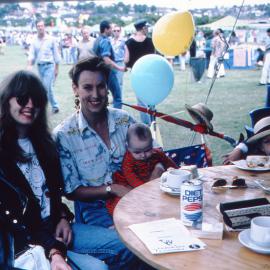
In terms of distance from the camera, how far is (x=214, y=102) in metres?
10.1

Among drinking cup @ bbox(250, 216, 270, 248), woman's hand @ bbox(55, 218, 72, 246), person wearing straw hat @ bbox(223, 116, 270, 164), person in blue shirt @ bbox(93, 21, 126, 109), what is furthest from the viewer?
person in blue shirt @ bbox(93, 21, 126, 109)

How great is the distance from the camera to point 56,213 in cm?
224

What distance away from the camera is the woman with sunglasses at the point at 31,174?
76.9 inches

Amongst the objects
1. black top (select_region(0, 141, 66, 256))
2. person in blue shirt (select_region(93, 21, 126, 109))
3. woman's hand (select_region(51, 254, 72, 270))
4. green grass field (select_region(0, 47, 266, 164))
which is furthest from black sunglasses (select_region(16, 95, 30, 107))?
person in blue shirt (select_region(93, 21, 126, 109))

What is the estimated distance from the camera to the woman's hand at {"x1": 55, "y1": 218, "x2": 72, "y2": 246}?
2.18 metres

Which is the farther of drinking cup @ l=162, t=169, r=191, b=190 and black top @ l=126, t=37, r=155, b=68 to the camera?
black top @ l=126, t=37, r=155, b=68

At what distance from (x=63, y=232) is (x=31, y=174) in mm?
356

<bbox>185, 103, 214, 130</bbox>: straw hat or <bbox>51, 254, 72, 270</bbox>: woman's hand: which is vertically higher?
<bbox>185, 103, 214, 130</bbox>: straw hat

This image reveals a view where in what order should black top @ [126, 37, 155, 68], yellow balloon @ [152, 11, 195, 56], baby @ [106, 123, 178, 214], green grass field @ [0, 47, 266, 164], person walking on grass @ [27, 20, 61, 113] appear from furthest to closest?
1. person walking on grass @ [27, 20, 61, 113]
2. black top @ [126, 37, 155, 68]
3. green grass field @ [0, 47, 266, 164]
4. yellow balloon @ [152, 11, 195, 56]
5. baby @ [106, 123, 178, 214]

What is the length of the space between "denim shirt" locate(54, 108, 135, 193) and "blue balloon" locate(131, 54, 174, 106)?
1.61m

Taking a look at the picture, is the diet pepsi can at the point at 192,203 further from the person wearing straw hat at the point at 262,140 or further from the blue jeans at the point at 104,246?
the person wearing straw hat at the point at 262,140

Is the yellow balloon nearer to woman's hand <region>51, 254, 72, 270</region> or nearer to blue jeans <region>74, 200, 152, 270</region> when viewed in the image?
blue jeans <region>74, 200, 152, 270</region>

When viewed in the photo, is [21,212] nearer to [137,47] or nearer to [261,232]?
[261,232]

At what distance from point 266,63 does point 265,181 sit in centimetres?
1077
